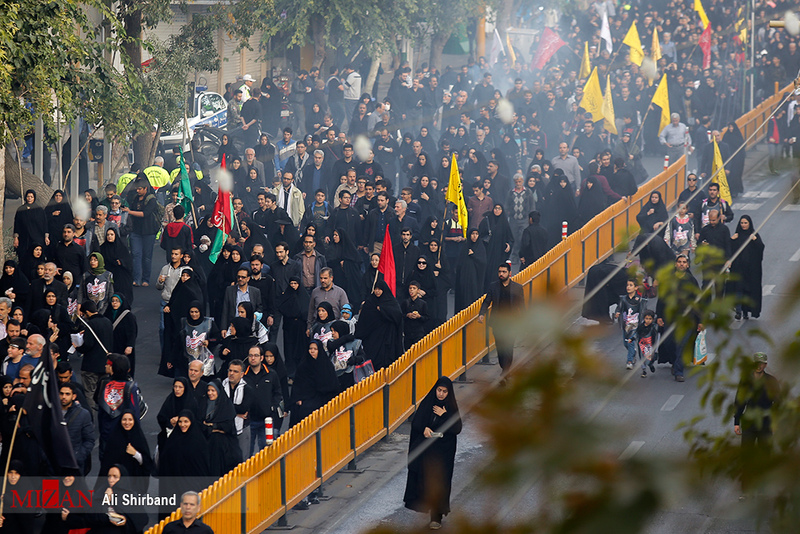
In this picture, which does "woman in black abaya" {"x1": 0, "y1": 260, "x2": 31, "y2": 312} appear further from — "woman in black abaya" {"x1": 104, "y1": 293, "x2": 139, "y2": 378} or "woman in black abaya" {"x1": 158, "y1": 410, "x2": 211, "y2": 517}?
"woman in black abaya" {"x1": 158, "y1": 410, "x2": 211, "y2": 517}

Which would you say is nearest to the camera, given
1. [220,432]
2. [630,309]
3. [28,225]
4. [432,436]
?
[220,432]

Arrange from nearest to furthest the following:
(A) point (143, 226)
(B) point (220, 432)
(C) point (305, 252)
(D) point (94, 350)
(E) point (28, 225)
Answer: (B) point (220, 432) < (D) point (94, 350) < (C) point (305, 252) < (E) point (28, 225) < (A) point (143, 226)

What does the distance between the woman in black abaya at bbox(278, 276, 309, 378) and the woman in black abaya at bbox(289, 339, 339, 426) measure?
1.80 metres

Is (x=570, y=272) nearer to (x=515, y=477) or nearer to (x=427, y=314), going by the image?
(x=427, y=314)

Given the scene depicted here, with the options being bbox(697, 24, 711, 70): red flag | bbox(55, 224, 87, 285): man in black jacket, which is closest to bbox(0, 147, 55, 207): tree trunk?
bbox(55, 224, 87, 285): man in black jacket

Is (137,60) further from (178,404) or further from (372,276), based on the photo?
(178,404)

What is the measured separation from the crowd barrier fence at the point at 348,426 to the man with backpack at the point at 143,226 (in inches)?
197

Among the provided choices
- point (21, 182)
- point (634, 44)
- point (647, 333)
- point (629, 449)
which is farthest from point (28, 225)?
point (629, 449)

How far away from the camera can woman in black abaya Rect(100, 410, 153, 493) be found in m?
9.98

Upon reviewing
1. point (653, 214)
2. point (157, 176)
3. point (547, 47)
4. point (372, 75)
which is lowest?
point (653, 214)

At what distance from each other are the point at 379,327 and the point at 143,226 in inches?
198

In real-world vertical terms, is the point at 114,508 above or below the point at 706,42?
below

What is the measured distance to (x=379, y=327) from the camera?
530 inches

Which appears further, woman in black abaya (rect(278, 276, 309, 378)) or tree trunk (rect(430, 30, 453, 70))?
tree trunk (rect(430, 30, 453, 70))
